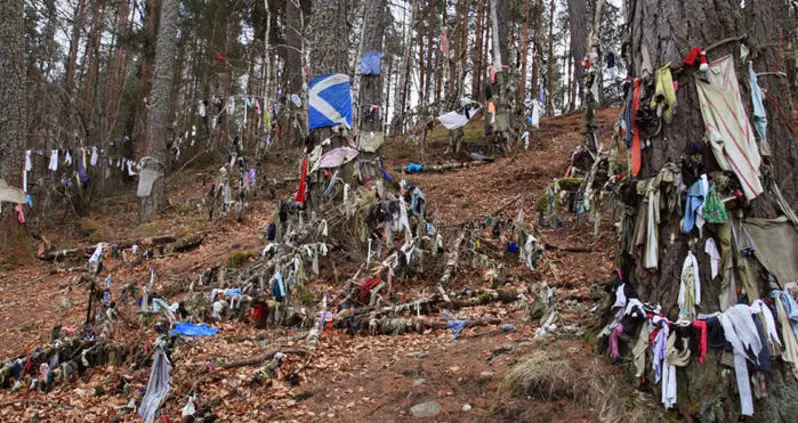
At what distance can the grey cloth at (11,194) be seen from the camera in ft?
27.9

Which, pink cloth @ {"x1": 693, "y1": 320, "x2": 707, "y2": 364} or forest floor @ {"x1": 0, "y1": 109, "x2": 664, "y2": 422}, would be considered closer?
pink cloth @ {"x1": 693, "y1": 320, "x2": 707, "y2": 364}

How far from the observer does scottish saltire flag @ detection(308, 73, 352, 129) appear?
791 centimetres

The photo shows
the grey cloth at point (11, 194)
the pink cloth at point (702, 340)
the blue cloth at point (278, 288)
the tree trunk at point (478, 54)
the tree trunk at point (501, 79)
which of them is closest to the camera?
the pink cloth at point (702, 340)

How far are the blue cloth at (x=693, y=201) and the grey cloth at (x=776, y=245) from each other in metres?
0.31

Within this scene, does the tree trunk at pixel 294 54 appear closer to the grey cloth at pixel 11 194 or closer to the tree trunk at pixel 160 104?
the tree trunk at pixel 160 104

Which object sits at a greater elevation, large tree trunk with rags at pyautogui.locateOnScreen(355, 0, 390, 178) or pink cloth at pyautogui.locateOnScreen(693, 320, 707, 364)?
large tree trunk with rags at pyautogui.locateOnScreen(355, 0, 390, 178)

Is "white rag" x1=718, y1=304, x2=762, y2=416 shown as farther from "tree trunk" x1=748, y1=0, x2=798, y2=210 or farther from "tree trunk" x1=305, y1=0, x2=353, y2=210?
"tree trunk" x1=305, y1=0, x2=353, y2=210

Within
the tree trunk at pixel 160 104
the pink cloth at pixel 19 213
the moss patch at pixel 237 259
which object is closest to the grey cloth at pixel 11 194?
the pink cloth at pixel 19 213

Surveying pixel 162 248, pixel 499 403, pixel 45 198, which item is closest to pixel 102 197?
pixel 45 198

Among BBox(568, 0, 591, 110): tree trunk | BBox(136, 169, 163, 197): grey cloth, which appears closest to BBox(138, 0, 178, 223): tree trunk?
BBox(136, 169, 163, 197): grey cloth

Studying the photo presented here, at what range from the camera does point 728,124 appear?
312 centimetres

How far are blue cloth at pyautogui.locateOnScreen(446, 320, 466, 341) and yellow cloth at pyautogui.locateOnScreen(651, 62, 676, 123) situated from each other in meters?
2.66

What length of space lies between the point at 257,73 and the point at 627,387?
80.8 ft

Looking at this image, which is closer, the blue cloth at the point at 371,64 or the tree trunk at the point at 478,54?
the blue cloth at the point at 371,64
